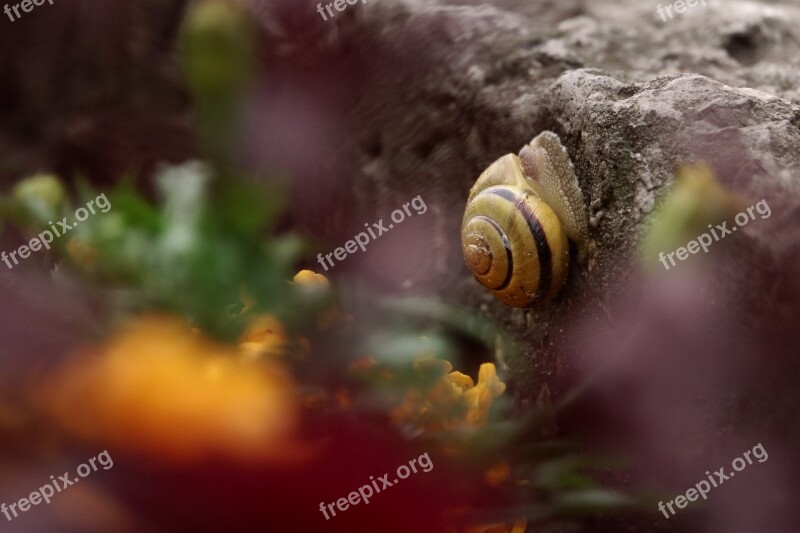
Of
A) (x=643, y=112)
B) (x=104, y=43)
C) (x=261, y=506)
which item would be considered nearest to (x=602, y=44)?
(x=643, y=112)

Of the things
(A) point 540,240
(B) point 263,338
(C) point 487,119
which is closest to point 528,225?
(A) point 540,240

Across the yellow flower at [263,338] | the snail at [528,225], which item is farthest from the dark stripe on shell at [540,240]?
the yellow flower at [263,338]

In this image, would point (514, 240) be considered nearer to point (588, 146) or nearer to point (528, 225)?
point (528, 225)

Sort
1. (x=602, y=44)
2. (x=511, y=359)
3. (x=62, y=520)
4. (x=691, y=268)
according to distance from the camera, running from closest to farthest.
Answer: (x=62, y=520) → (x=691, y=268) → (x=511, y=359) → (x=602, y=44)

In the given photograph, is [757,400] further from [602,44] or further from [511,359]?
[602,44]

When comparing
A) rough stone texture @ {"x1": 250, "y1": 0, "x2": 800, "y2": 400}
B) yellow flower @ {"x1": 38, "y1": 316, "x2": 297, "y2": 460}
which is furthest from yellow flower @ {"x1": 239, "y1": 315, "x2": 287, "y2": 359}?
rough stone texture @ {"x1": 250, "y1": 0, "x2": 800, "y2": 400}

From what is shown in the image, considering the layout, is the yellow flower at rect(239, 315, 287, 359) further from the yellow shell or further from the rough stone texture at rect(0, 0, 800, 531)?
the yellow shell

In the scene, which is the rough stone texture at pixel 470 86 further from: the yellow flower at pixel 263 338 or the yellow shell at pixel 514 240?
the yellow flower at pixel 263 338

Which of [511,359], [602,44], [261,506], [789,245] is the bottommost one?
[261,506]
